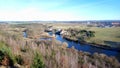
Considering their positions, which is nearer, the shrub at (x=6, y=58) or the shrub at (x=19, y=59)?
the shrub at (x=19, y=59)

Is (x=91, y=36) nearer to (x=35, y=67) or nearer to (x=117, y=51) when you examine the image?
(x=117, y=51)

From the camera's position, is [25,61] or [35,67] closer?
[35,67]

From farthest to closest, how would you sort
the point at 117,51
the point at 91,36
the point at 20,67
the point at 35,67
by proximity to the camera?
1. the point at 91,36
2. the point at 117,51
3. the point at 20,67
4. the point at 35,67

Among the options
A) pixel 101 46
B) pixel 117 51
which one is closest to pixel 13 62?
pixel 117 51

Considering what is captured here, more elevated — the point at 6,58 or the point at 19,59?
the point at 6,58

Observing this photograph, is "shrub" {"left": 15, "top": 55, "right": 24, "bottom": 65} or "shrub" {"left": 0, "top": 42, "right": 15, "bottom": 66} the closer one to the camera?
"shrub" {"left": 15, "top": 55, "right": 24, "bottom": 65}

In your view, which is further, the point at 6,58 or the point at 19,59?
the point at 6,58

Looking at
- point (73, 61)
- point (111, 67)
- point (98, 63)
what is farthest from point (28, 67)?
point (111, 67)

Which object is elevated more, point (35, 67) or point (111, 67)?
point (35, 67)

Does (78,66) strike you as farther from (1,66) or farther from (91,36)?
(91,36)

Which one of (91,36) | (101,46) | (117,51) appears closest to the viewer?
(117,51)
